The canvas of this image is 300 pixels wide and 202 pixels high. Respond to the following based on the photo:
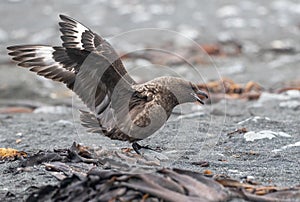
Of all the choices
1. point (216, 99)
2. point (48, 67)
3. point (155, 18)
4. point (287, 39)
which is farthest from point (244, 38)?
point (48, 67)

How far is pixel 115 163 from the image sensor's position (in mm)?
4820

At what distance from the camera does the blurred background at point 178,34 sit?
36.1ft

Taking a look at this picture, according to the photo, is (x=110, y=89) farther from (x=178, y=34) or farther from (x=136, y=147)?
(x=178, y=34)

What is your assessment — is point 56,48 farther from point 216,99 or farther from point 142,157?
point 216,99

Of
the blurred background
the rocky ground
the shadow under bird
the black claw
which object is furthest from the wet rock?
the blurred background

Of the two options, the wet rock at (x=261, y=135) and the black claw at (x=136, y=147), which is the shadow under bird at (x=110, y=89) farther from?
the wet rock at (x=261, y=135)

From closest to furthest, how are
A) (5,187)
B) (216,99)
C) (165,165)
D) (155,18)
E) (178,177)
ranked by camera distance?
(178,177), (5,187), (165,165), (216,99), (155,18)

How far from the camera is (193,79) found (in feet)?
34.4

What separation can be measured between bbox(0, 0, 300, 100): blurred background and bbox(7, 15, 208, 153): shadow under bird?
441cm

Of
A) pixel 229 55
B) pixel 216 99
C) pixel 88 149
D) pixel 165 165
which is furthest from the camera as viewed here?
pixel 229 55

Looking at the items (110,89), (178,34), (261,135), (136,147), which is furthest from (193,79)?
(110,89)

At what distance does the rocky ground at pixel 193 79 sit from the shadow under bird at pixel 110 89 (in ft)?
1.01

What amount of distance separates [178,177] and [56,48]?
193 cm

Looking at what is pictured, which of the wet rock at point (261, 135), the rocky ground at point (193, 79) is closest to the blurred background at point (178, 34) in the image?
the rocky ground at point (193, 79)
